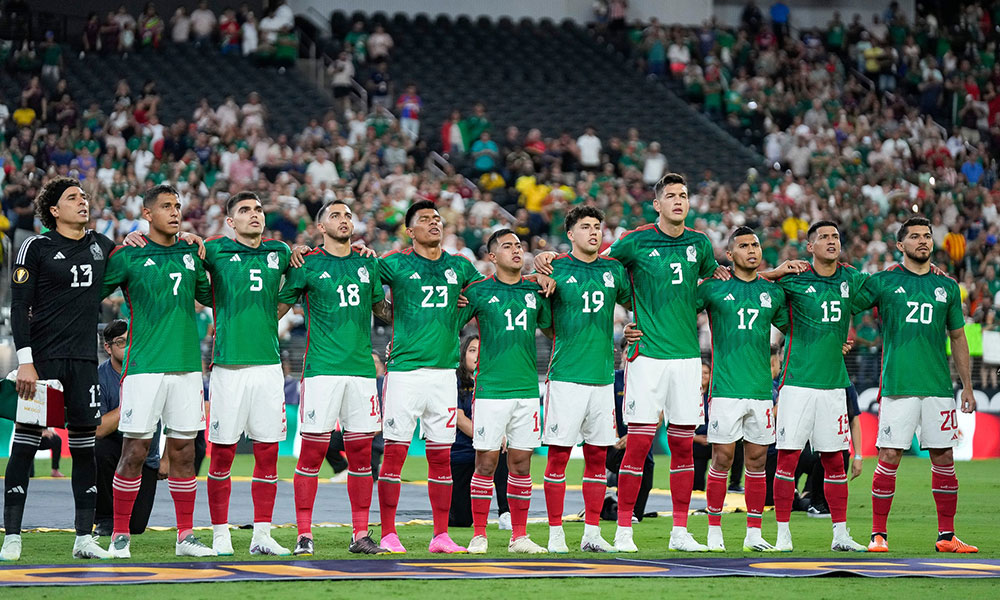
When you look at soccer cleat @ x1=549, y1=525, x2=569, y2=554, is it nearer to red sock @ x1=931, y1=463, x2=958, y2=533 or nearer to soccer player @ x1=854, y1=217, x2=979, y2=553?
soccer player @ x1=854, y1=217, x2=979, y2=553

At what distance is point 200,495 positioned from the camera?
15.6m

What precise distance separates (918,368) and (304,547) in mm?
4851

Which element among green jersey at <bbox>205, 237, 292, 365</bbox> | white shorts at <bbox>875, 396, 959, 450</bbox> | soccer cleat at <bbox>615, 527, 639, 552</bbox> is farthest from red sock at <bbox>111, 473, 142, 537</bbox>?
white shorts at <bbox>875, 396, 959, 450</bbox>

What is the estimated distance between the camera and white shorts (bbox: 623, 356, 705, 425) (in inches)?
413

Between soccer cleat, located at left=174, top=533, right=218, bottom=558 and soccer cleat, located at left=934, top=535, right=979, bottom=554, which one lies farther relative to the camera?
soccer cleat, located at left=934, top=535, right=979, bottom=554

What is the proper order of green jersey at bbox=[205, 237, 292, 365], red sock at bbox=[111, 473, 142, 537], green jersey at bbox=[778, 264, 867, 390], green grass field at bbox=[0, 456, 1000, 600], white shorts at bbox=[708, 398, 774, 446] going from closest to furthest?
green grass field at bbox=[0, 456, 1000, 600]
red sock at bbox=[111, 473, 142, 537]
green jersey at bbox=[205, 237, 292, 365]
white shorts at bbox=[708, 398, 774, 446]
green jersey at bbox=[778, 264, 867, 390]

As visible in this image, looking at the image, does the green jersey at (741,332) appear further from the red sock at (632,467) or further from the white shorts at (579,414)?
the white shorts at (579,414)

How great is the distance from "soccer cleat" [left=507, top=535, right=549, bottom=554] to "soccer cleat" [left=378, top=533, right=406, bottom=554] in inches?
31.3

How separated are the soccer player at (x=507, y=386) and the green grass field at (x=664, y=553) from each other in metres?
0.37

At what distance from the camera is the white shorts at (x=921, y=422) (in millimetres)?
10883

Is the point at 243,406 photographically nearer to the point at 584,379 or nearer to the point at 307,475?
the point at 307,475

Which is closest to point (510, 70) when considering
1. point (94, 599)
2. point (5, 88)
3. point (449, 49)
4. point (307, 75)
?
point (449, 49)

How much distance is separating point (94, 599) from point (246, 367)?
2652 millimetres

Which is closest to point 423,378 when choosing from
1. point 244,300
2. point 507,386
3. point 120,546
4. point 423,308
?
point 423,308
